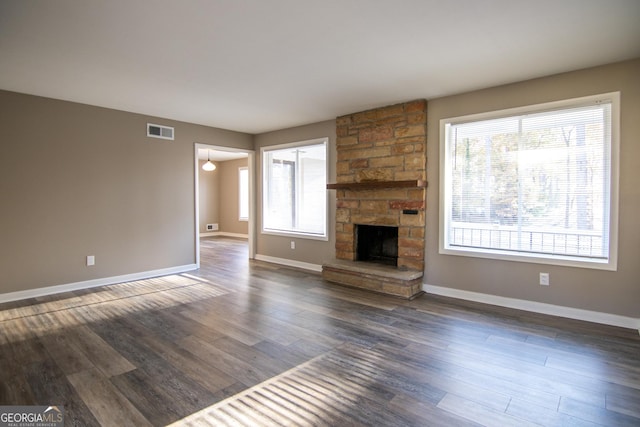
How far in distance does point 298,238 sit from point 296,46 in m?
3.73

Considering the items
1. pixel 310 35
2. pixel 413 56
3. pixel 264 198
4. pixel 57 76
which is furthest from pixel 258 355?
pixel 264 198

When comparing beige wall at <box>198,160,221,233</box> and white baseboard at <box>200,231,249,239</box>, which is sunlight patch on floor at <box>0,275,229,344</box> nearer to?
white baseboard at <box>200,231,249,239</box>

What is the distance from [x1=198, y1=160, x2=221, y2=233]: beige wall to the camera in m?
10.8

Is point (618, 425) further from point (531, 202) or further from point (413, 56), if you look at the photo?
point (413, 56)

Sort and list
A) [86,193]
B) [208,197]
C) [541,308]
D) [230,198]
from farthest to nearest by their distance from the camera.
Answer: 1. [208,197]
2. [230,198]
3. [86,193]
4. [541,308]

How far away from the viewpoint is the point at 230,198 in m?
10.8

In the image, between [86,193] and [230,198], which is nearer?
[86,193]

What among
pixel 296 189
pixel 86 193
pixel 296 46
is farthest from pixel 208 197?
pixel 296 46

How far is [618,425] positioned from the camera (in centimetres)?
186

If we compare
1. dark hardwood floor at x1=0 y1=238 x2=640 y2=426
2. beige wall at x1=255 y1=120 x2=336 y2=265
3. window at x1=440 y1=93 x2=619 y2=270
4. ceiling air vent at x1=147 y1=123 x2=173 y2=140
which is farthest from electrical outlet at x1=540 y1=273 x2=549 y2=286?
ceiling air vent at x1=147 y1=123 x2=173 y2=140

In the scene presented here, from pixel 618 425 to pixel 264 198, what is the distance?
5.84 meters

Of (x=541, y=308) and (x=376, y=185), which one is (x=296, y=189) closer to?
(x=376, y=185)

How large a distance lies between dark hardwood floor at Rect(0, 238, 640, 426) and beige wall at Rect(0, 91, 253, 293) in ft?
2.27

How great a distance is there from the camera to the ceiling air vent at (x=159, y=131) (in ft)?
17.1
